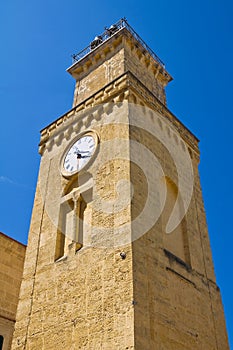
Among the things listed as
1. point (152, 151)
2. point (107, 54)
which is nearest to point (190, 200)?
point (152, 151)

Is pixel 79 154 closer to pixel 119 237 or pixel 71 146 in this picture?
pixel 71 146

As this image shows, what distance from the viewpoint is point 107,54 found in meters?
14.4

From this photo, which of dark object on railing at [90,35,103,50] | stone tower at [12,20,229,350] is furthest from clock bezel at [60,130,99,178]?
dark object on railing at [90,35,103,50]

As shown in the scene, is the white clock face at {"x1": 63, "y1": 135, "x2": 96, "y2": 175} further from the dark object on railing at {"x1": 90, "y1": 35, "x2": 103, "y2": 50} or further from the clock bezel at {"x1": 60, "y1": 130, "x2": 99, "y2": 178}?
the dark object on railing at {"x1": 90, "y1": 35, "x2": 103, "y2": 50}

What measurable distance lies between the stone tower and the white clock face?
4 cm

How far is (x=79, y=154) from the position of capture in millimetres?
11328

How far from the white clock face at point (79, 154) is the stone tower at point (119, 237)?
0.04m

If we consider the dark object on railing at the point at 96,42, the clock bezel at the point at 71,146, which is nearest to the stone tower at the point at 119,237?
the clock bezel at the point at 71,146

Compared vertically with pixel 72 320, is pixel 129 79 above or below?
above

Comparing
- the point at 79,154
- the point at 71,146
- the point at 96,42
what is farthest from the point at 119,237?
the point at 96,42

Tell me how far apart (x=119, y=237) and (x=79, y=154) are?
135 inches

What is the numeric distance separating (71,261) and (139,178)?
8.07 ft

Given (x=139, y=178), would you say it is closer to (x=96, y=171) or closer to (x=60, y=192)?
(x=96, y=171)

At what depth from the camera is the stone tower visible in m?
8.02
